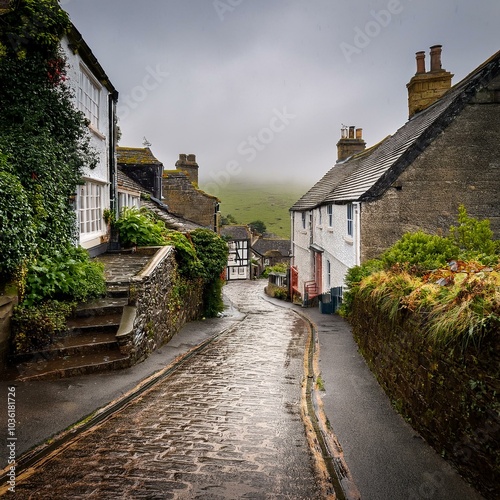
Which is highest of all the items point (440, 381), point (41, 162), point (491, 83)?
point (491, 83)

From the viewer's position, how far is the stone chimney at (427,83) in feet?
59.8

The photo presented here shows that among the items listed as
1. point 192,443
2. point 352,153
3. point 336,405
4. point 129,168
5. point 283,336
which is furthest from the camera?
point 352,153

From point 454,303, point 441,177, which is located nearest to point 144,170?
point 441,177

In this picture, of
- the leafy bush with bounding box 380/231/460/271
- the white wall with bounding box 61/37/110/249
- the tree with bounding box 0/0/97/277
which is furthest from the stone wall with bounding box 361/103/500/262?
the tree with bounding box 0/0/97/277

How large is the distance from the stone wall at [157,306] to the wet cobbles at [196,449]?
3.75 ft

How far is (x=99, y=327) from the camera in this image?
8.38m

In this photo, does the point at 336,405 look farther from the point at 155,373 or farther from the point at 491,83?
the point at 491,83

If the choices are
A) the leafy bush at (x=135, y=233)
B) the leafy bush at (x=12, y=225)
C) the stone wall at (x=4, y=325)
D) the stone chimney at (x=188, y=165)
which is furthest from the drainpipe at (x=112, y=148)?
the stone chimney at (x=188, y=165)

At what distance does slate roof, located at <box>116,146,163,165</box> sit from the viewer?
83.1ft

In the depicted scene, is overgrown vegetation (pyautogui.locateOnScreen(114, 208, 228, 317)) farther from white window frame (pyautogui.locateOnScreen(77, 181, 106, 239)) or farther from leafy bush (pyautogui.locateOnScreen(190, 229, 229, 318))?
white window frame (pyautogui.locateOnScreen(77, 181, 106, 239))

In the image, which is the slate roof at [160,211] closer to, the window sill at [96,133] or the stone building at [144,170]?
the stone building at [144,170]

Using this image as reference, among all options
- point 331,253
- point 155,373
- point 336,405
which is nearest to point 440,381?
point 336,405

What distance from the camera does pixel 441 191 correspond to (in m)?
14.6

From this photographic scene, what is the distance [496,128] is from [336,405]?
11991 millimetres
